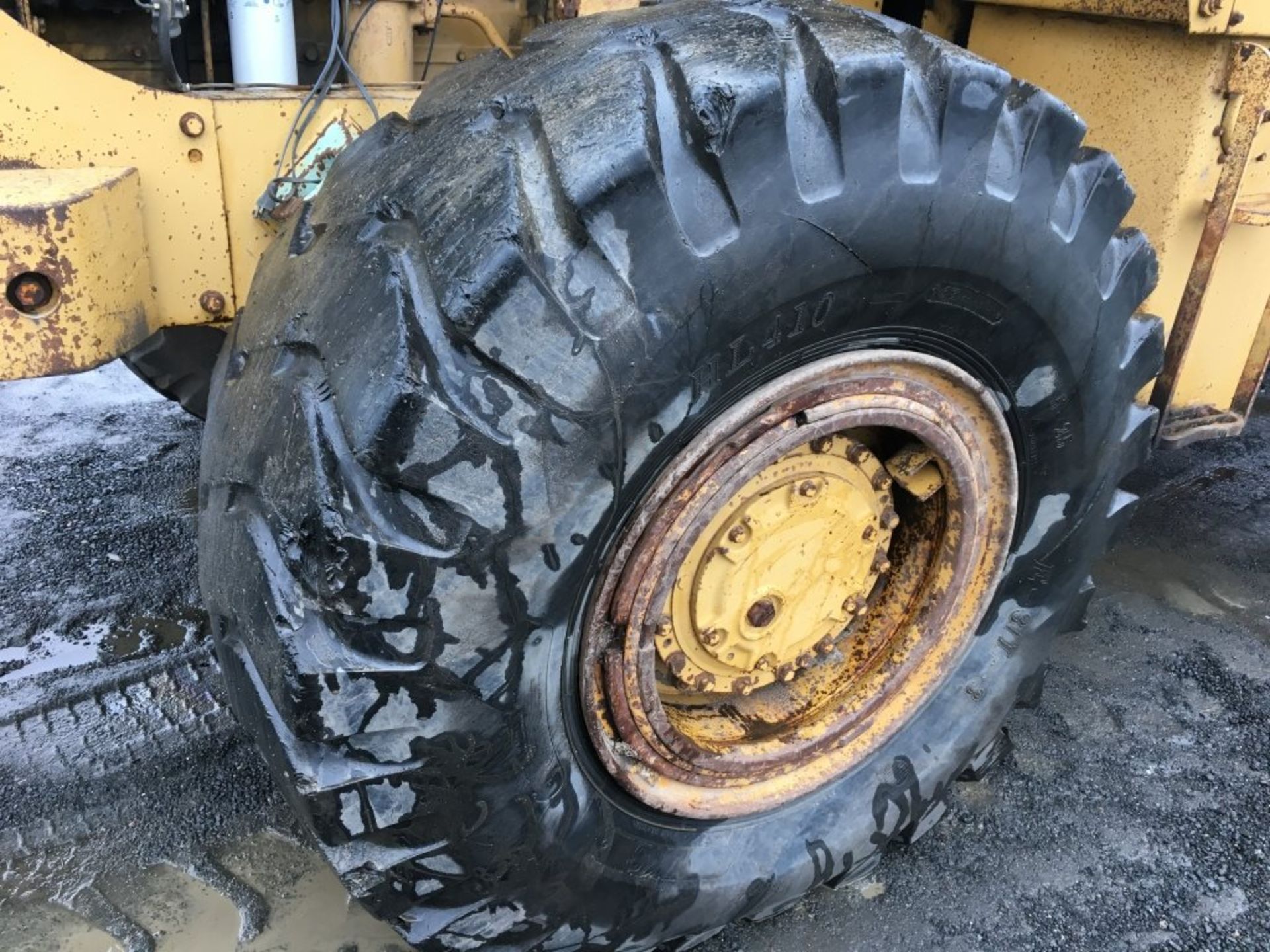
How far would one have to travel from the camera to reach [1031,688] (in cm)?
219

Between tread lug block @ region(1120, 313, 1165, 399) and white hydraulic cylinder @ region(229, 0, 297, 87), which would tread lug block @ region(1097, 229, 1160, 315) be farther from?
white hydraulic cylinder @ region(229, 0, 297, 87)

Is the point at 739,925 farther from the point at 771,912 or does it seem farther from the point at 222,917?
the point at 222,917

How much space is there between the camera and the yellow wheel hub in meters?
1.66

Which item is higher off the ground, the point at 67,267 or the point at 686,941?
the point at 67,267

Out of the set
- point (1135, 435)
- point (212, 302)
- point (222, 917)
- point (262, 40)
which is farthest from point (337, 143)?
point (1135, 435)

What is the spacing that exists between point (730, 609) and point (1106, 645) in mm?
1635

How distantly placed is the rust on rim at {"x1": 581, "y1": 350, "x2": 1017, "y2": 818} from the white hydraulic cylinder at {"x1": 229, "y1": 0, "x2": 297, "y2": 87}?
1.08 m

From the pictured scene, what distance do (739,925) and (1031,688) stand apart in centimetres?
A: 76

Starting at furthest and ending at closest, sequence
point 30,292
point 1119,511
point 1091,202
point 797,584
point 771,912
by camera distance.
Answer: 1. point 1119,511
2. point 771,912
3. point 797,584
4. point 1091,202
5. point 30,292

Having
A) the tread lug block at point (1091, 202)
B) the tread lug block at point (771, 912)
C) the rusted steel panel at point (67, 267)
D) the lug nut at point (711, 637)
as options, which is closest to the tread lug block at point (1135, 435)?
the tread lug block at point (1091, 202)

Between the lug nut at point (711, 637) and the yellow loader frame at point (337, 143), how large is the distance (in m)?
0.98

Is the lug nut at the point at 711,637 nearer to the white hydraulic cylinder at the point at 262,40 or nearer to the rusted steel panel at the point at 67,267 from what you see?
the rusted steel panel at the point at 67,267

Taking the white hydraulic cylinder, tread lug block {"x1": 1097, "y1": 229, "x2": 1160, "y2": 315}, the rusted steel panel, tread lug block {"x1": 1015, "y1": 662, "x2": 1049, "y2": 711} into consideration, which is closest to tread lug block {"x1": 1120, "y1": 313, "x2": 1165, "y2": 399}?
tread lug block {"x1": 1097, "y1": 229, "x2": 1160, "y2": 315}

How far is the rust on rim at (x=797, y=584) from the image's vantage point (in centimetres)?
151
